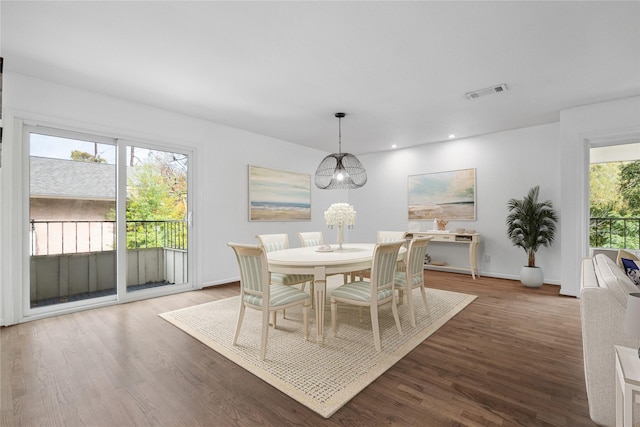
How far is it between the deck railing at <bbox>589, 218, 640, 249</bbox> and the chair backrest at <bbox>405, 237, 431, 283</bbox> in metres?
4.89

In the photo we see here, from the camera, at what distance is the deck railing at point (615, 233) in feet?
18.5

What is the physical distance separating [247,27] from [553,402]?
3.32m

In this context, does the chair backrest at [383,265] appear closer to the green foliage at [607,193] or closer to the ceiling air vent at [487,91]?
the ceiling air vent at [487,91]

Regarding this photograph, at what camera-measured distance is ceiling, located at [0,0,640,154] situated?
2131mm

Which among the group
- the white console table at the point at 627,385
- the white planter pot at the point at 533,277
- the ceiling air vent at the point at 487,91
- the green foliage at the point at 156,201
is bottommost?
the white planter pot at the point at 533,277

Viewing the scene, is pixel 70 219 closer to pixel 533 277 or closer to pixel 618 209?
pixel 533 277

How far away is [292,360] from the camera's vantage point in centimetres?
228

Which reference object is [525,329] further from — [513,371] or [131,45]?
[131,45]

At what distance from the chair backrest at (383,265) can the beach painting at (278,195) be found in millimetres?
3203

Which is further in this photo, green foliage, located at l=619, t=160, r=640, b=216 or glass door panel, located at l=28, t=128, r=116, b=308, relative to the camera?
green foliage, located at l=619, t=160, r=640, b=216

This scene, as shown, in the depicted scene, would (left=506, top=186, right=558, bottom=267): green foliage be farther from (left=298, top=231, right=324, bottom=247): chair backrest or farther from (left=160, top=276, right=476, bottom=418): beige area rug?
(left=298, top=231, right=324, bottom=247): chair backrest

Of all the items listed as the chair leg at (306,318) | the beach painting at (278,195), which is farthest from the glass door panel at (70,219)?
the chair leg at (306,318)

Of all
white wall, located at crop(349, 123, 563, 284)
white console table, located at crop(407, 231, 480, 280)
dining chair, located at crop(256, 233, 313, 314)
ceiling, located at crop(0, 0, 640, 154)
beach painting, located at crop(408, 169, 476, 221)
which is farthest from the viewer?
beach painting, located at crop(408, 169, 476, 221)

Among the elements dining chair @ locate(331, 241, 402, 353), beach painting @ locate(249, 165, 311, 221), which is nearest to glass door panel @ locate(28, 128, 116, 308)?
beach painting @ locate(249, 165, 311, 221)
